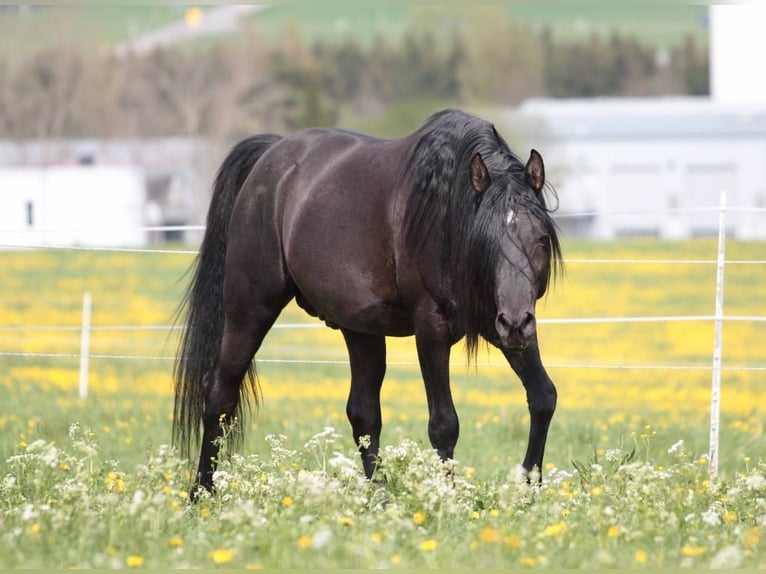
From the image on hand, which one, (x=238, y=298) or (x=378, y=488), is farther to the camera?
(x=238, y=298)

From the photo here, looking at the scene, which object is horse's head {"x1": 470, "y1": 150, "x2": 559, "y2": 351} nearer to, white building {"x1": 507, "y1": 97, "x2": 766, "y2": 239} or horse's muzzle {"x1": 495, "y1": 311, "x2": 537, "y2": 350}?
horse's muzzle {"x1": 495, "y1": 311, "x2": 537, "y2": 350}

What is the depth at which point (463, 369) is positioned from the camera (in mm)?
18094

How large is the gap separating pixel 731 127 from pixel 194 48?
104 feet

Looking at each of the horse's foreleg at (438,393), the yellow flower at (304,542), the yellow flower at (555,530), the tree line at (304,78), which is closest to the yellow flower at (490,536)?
the yellow flower at (555,530)

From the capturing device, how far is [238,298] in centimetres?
712

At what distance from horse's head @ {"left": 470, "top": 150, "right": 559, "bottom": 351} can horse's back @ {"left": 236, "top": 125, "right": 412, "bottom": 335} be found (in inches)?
25.9

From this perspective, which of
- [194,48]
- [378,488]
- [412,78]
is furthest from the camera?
[412,78]

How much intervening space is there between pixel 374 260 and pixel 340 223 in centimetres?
32

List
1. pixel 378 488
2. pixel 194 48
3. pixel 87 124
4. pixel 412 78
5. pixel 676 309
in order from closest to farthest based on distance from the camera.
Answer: pixel 378 488, pixel 676 309, pixel 87 124, pixel 194 48, pixel 412 78

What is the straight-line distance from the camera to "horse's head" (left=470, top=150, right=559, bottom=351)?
5.41 meters

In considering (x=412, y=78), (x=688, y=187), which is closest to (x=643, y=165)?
(x=688, y=187)

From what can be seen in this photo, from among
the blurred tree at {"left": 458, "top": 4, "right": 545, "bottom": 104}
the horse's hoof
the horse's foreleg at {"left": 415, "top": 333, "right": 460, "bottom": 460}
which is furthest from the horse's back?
the blurred tree at {"left": 458, "top": 4, "right": 545, "bottom": 104}

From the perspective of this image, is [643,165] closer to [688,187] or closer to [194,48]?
[688,187]

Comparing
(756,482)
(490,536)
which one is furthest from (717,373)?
(490,536)
